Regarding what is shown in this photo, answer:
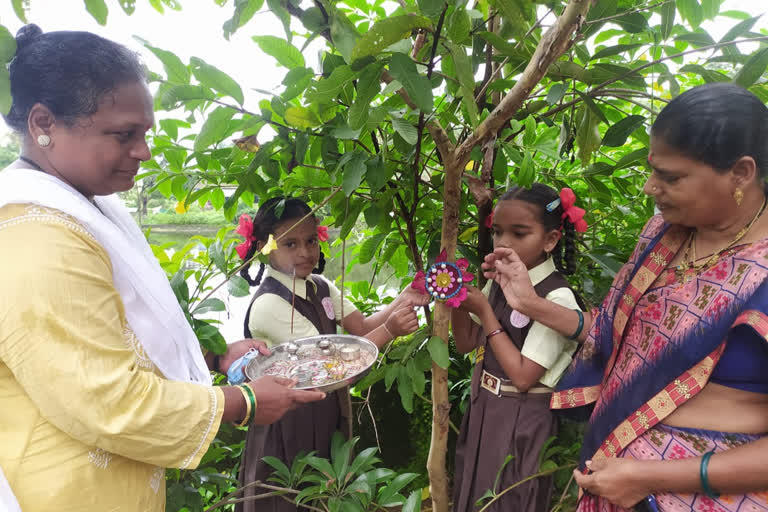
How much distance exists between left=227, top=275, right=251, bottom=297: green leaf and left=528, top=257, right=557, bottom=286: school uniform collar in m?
0.91

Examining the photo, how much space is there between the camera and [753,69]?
107cm

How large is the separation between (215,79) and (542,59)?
0.75 meters

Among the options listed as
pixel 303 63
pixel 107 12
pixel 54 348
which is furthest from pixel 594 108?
pixel 54 348

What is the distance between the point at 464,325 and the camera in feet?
5.56

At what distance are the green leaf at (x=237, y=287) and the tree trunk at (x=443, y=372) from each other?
594 millimetres

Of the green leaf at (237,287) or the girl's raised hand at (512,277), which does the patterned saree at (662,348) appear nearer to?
the girl's raised hand at (512,277)

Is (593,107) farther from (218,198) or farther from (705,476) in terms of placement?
(218,198)

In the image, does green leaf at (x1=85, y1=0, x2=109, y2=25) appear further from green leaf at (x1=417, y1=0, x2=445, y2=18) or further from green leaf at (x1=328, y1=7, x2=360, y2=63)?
green leaf at (x1=417, y1=0, x2=445, y2=18)

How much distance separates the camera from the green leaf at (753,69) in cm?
106

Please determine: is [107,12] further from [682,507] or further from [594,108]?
[682,507]

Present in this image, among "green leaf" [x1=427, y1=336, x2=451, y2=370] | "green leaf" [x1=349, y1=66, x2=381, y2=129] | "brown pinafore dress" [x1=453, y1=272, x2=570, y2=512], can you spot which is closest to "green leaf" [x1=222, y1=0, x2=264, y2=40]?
"green leaf" [x1=349, y1=66, x2=381, y2=129]

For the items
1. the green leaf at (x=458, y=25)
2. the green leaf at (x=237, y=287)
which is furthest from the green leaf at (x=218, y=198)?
the green leaf at (x=458, y=25)

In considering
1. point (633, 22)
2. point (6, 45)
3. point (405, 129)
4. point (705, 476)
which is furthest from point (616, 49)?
point (6, 45)

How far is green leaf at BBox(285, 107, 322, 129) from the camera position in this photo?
1.22m
